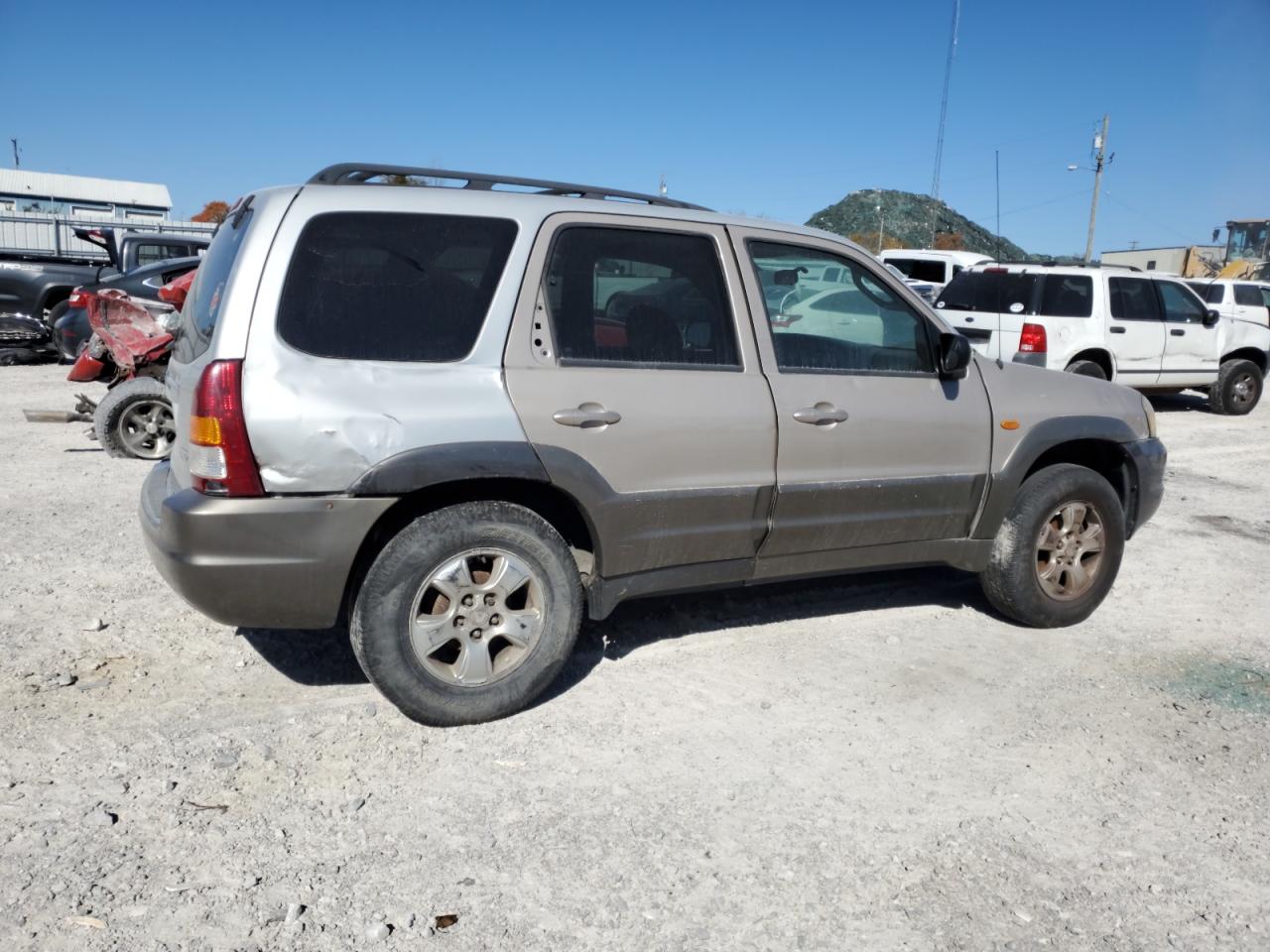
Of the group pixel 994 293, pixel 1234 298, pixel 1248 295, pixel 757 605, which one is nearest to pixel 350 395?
pixel 757 605

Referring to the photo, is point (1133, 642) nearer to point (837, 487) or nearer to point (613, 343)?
point (837, 487)

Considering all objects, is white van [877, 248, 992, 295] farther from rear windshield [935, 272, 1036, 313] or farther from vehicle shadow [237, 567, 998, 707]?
vehicle shadow [237, 567, 998, 707]

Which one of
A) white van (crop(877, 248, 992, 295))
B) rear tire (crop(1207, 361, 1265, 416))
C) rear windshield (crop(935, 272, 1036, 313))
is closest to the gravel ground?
rear windshield (crop(935, 272, 1036, 313))

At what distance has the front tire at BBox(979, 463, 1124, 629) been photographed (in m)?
4.86

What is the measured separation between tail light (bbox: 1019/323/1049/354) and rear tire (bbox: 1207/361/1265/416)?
3.69 meters

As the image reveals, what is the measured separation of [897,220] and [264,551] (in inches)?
1631

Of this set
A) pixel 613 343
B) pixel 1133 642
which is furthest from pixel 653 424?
pixel 1133 642

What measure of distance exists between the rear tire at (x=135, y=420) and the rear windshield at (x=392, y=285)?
16.7ft

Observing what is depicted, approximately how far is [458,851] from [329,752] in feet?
2.55

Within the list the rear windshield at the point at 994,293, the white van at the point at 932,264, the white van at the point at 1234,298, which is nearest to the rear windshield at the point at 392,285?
the rear windshield at the point at 994,293

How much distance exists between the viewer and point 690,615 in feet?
16.6

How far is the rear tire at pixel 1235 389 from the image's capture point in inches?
529

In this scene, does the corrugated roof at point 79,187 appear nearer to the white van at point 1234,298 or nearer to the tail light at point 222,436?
the white van at point 1234,298

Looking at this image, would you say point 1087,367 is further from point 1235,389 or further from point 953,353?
point 953,353
